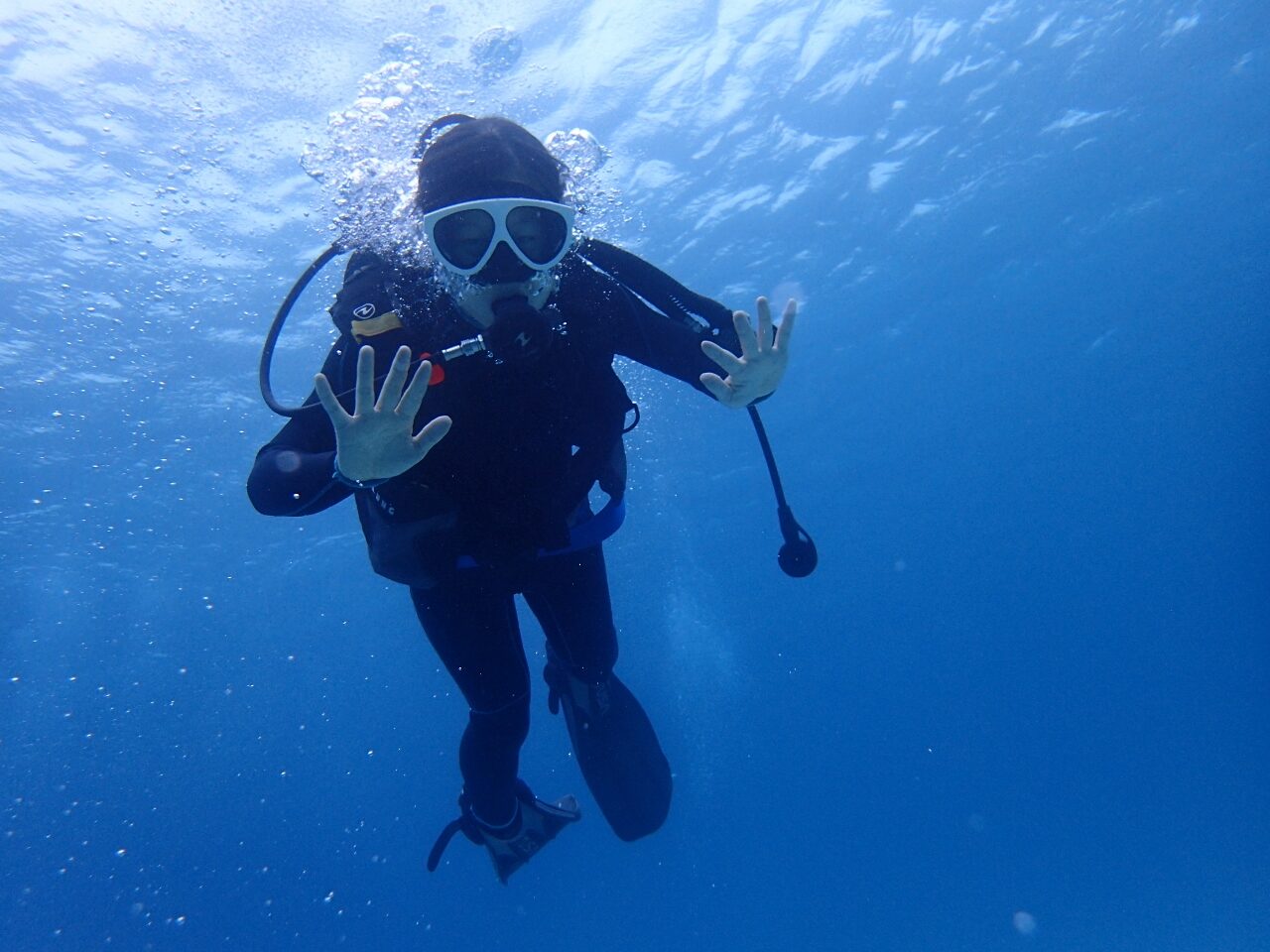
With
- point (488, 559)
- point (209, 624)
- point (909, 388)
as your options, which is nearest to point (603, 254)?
point (488, 559)

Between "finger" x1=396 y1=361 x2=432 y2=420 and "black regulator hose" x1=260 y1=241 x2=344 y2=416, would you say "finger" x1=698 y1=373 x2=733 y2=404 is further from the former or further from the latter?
"black regulator hose" x1=260 y1=241 x2=344 y2=416

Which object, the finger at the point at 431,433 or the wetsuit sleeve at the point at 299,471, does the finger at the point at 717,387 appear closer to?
the finger at the point at 431,433

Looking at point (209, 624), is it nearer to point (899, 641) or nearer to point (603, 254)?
point (603, 254)

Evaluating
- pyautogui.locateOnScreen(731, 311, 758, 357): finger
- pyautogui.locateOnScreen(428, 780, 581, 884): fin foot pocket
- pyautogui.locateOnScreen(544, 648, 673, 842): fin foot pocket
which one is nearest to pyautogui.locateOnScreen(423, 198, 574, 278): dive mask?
pyautogui.locateOnScreen(731, 311, 758, 357): finger

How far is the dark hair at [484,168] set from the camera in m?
3.39

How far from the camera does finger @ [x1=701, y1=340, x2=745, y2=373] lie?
350 centimetres

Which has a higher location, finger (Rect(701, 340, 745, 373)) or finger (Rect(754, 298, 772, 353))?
finger (Rect(754, 298, 772, 353))

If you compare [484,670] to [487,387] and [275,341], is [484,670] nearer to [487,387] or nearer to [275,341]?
[487,387]

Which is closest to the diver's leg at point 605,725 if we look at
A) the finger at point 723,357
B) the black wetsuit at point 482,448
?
the black wetsuit at point 482,448

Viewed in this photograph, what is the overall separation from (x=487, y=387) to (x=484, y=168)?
1.03 m

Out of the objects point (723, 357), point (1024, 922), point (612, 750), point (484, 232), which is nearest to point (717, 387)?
point (723, 357)

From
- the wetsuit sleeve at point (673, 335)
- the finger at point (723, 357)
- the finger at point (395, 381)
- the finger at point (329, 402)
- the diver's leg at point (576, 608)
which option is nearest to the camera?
the finger at point (329, 402)


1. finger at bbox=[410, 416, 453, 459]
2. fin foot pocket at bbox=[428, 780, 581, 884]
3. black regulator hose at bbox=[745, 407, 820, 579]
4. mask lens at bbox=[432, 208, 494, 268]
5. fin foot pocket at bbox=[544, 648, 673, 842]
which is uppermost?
mask lens at bbox=[432, 208, 494, 268]

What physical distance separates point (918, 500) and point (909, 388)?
1578cm
